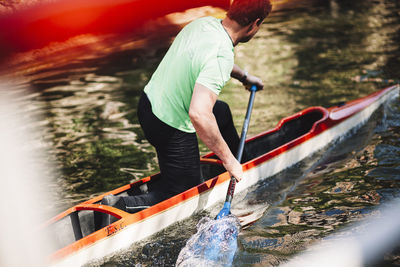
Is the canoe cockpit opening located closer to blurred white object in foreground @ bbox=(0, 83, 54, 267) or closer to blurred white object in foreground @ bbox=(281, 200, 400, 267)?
blurred white object in foreground @ bbox=(281, 200, 400, 267)

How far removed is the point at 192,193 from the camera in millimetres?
3945

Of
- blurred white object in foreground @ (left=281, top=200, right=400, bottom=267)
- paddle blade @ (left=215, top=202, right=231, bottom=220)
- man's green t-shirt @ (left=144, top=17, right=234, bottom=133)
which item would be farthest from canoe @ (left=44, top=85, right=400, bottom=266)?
blurred white object in foreground @ (left=281, top=200, right=400, bottom=267)

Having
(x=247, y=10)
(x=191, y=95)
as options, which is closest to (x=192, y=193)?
(x=191, y=95)

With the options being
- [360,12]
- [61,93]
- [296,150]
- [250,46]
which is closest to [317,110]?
[296,150]

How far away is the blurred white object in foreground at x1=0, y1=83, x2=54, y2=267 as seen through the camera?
3.02m

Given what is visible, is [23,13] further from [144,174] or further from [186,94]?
[144,174]

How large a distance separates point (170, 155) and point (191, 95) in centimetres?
61

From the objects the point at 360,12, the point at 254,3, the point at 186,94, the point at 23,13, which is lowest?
the point at 360,12

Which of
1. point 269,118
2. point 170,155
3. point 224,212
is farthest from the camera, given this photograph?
point 269,118

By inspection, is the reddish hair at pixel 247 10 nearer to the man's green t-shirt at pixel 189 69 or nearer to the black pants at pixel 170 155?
the man's green t-shirt at pixel 189 69

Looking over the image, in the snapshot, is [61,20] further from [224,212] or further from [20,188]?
[20,188]

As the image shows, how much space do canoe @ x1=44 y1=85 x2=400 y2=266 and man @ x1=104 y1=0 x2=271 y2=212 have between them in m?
0.15

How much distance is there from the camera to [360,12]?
55.8 feet

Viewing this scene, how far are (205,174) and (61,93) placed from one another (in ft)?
20.8
